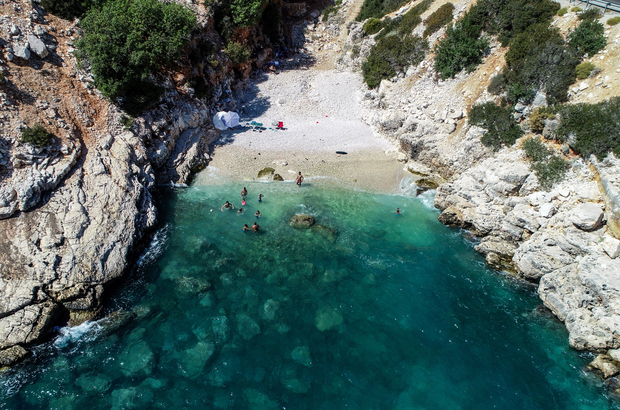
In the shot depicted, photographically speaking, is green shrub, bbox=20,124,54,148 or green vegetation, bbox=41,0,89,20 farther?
green vegetation, bbox=41,0,89,20

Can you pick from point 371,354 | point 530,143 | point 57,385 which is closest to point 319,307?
point 371,354

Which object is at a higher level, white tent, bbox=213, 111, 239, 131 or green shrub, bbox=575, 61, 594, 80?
green shrub, bbox=575, 61, 594, 80

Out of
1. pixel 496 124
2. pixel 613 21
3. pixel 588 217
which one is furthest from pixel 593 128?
pixel 613 21

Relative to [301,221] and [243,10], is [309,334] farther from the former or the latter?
[243,10]

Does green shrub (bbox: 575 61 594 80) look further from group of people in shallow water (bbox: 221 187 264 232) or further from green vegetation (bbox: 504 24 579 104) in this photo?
group of people in shallow water (bbox: 221 187 264 232)

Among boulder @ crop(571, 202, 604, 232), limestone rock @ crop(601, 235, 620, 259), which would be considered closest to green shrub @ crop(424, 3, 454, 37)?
boulder @ crop(571, 202, 604, 232)
